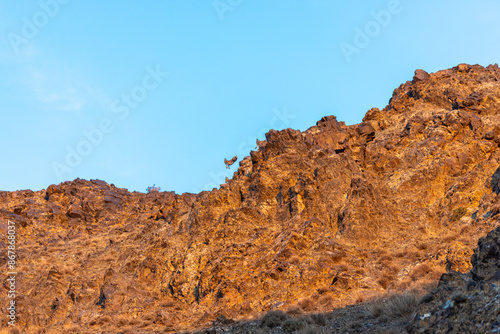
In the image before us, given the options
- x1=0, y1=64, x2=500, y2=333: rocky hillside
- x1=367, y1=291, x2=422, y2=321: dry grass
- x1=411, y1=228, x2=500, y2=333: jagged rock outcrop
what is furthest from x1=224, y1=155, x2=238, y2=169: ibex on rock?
x1=411, y1=228, x2=500, y2=333: jagged rock outcrop

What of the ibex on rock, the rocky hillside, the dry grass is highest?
the ibex on rock

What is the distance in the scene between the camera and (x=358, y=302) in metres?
19.1

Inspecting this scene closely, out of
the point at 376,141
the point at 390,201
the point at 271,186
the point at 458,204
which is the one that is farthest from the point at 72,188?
the point at 458,204

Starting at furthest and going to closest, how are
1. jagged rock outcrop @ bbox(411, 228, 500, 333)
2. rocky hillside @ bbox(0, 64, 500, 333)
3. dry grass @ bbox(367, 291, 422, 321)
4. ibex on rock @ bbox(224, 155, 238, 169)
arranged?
ibex on rock @ bbox(224, 155, 238, 169) → rocky hillside @ bbox(0, 64, 500, 333) → dry grass @ bbox(367, 291, 422, 321) → jagged rock outcrop @ bbox(411, 228, 500, 333)

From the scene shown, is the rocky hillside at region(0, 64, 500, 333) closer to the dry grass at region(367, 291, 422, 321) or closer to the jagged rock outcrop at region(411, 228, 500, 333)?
the dry grass at region(367, 291, 422, 321)

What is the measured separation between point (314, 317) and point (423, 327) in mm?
7137

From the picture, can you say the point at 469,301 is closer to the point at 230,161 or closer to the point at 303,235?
the point at 303,235

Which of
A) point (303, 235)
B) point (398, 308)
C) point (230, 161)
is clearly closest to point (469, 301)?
point (398, 308)

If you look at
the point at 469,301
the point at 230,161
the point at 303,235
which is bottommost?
the point at 469,301

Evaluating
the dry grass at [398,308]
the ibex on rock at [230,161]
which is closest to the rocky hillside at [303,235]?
the dry grass at [398,308]

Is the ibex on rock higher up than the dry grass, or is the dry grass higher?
the ibex on rock

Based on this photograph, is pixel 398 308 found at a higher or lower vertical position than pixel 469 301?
lower

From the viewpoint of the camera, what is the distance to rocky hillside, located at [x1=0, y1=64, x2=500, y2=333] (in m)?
23.1

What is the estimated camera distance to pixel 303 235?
2656 centimetres
